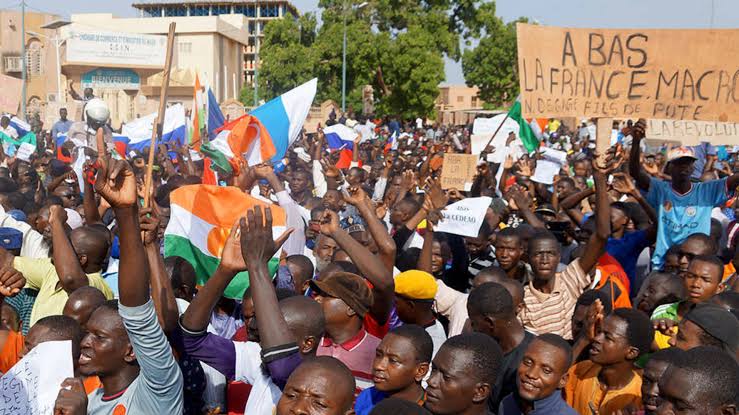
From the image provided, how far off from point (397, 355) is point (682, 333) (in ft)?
4.32

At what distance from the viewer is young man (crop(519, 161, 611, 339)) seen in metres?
4.87

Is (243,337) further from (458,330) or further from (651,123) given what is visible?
(651,123)

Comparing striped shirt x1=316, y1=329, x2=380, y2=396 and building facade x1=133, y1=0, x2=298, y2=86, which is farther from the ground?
building facade x1=133, y1=0, x2=298, y2=86

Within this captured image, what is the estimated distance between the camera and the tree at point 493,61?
41.6m

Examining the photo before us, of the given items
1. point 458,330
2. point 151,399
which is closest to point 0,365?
point 151,399

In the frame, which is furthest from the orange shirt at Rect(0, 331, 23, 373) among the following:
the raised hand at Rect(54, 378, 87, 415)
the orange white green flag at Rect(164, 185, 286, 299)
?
the orange white green flag at Rect(164, 185, 286, 299)

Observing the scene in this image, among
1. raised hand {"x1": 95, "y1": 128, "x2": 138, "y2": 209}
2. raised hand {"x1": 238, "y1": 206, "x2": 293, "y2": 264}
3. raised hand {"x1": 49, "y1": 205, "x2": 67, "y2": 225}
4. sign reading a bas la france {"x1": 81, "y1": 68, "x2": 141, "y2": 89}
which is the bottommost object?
sign reading a bas la france {"x1": 81, "y1": 68, "x2": 141, "y2": 89}

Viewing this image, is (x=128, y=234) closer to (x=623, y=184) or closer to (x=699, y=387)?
(x=699, y=387)

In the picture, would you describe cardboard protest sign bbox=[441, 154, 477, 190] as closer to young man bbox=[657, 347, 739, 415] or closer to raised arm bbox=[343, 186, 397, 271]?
raised arm bbox=[343, 186, 397, 271]

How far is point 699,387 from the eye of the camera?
2.76 metres

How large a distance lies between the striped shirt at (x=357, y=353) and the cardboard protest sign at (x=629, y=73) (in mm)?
4238

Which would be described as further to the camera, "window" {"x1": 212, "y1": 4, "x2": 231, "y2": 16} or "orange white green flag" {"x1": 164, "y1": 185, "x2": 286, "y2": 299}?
"window" {"x1": 212, "y1": 4, "x2": 231, "y2": 16}

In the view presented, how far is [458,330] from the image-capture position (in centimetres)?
483

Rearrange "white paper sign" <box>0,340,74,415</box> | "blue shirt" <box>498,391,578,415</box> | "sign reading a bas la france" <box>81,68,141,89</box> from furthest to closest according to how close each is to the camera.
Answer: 1. "sign reading a bas la france" <box>81,68,141,89</box>
2. "blue shirt" <box>498,391,578,415</box>
3. "white paper sign" <box>0,340,74,415</box>
